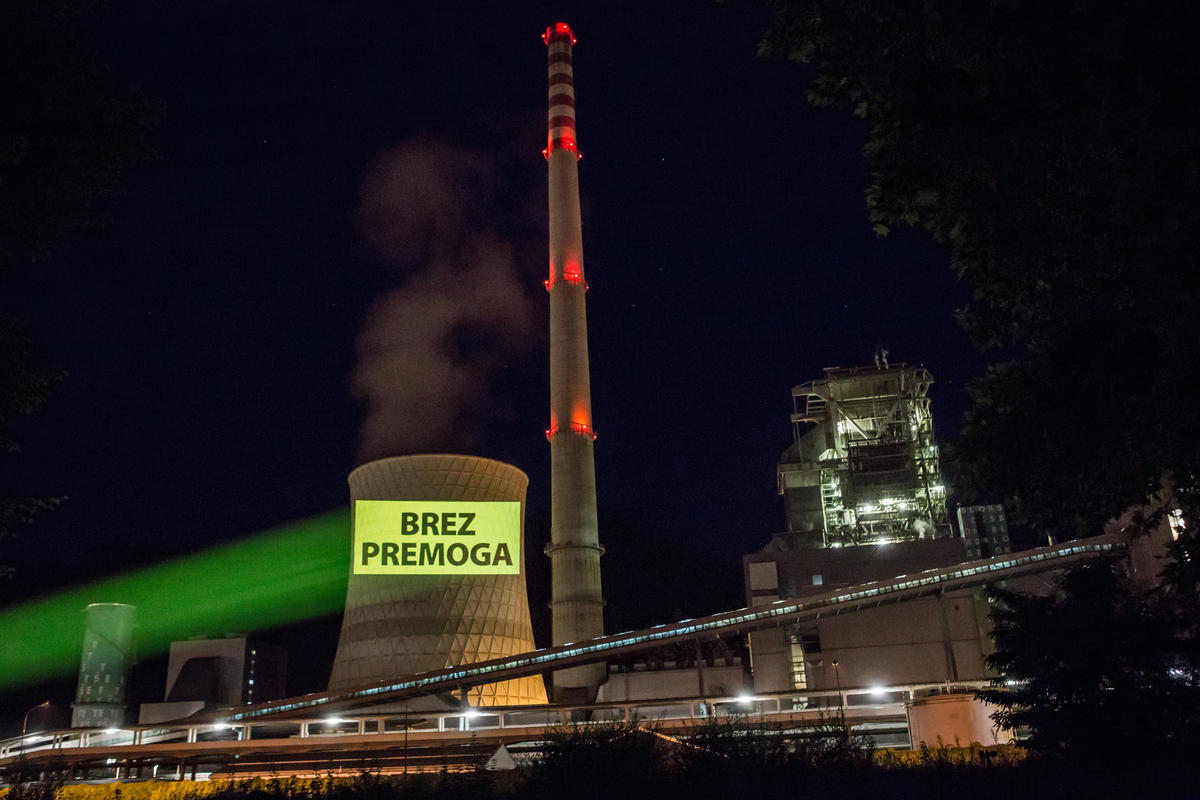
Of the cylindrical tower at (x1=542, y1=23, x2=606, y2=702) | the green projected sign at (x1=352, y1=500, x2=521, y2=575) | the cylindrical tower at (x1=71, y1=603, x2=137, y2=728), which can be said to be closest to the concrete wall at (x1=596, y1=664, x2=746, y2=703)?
the cylindrical tower at (x1=542, y1=23, x2=606, y2=702)

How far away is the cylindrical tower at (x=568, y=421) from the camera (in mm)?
40312

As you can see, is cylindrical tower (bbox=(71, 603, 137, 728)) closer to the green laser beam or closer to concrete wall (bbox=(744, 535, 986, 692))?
the green laser beam

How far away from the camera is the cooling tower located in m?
36.3

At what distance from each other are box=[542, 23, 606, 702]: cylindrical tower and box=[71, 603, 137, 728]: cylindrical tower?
79.8 ft

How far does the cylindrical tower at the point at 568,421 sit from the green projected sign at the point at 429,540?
12.1 ft

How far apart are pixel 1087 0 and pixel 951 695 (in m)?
16.1

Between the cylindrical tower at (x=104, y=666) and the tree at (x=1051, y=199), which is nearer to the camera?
the tree at (x=1051, y=199)

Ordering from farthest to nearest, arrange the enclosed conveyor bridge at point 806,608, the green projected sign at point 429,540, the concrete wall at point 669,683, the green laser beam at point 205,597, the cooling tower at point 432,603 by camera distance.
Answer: the green laser beam at point 205,597 → the concrete wall at point 669,683 → the green projected sign at point 429,540 → the cooling tower at point 432,603 → the enclosed conveyor bridge at point 806,608

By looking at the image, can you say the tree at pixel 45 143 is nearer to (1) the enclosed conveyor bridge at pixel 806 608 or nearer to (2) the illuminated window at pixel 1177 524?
(2) the illuminated window at pixel 1177 524

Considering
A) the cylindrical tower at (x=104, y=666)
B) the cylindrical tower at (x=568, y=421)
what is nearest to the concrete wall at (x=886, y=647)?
the cylindrical tower at (x=568, y=421)

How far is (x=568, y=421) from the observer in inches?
1671

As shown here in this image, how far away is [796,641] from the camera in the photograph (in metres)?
39.0

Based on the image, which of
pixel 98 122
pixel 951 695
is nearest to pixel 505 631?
pixel 951 695

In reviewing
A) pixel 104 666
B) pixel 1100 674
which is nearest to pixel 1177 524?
pixel 1100 674
